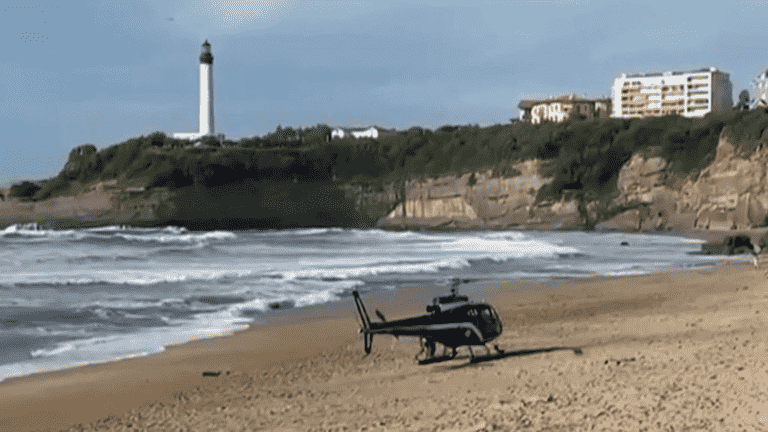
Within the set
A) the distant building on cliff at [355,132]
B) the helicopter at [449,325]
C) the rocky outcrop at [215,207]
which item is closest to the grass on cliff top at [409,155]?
the rocky outcrop at [215,207]

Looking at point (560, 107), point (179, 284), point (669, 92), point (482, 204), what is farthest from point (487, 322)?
point (669, 92)

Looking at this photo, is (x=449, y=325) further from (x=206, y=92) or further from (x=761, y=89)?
(x=206, y=92)

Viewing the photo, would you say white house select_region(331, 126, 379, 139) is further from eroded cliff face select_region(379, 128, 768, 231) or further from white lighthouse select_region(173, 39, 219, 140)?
eroded cliff face select_region(379, 128, 768, 231)

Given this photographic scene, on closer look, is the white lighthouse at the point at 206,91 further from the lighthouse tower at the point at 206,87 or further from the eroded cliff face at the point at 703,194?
the eroded cliff face at the point at 703,194

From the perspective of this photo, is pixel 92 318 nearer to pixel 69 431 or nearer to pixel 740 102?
pixel 69 431

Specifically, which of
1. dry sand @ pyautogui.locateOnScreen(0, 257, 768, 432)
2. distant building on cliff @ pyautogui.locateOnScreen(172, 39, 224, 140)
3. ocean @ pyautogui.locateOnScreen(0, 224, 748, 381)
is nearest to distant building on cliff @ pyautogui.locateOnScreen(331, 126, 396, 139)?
distant building on cliff @ pyautogui.locateOnScreen(172, 39, 224, 140)

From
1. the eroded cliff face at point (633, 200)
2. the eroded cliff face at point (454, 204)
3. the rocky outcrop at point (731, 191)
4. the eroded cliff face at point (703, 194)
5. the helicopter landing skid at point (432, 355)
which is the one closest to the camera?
the helicopter landing skid at point (432, 355)
